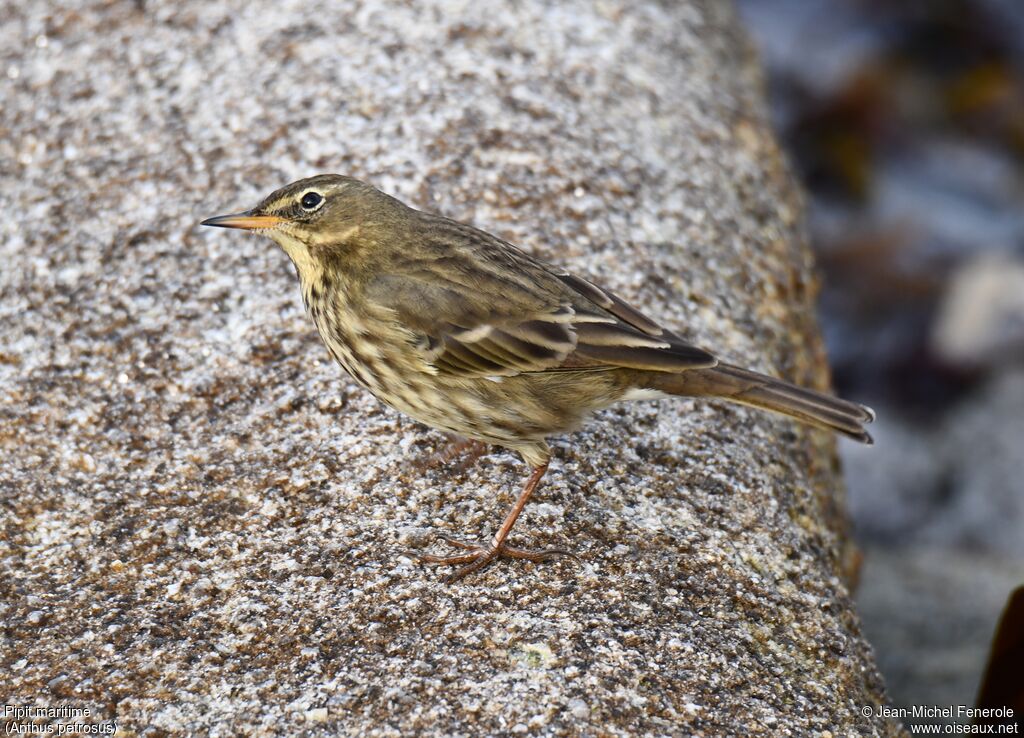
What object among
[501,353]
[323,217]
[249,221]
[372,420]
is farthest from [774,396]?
[249,221]

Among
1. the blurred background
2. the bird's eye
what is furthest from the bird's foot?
the blurred background

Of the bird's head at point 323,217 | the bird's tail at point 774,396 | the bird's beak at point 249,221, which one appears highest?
the bird's tail at point 774,396

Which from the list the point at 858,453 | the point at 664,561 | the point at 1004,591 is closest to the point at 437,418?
the point at 664,561

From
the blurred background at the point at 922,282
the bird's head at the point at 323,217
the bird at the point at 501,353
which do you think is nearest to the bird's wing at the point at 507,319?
the bird at the point at 501,353

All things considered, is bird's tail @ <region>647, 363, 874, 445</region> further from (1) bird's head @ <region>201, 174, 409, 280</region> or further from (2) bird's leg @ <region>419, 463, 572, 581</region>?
(1) bird's head @ <region>201, 174, 409, 280</region>

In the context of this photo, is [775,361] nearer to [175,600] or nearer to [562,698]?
[562,698]

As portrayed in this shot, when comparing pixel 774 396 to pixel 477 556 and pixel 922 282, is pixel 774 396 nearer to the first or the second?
pixel 477 556

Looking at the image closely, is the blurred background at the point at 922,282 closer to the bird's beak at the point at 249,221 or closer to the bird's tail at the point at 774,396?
the bird's tail at the point at 774,396
